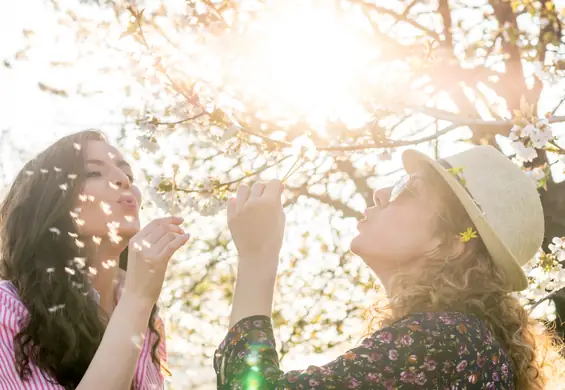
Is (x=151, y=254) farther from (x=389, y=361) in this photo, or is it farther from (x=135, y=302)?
(x=389, y=361)

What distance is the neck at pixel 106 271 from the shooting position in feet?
9.15

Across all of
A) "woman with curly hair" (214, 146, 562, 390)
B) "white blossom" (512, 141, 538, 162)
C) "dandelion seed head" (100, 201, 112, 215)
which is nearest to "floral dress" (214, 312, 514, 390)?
"woman with curly hair" (214, 146, 562, 390)

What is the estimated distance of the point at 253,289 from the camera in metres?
2.10

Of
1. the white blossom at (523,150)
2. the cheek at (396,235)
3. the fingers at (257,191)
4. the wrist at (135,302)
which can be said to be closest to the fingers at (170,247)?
the wrist at (135,302)

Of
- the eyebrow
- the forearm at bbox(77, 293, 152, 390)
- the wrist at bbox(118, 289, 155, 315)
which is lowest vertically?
the forearm at bbox(77, 293, 152, 390)

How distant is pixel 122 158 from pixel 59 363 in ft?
3.10

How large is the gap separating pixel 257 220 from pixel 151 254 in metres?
0.40

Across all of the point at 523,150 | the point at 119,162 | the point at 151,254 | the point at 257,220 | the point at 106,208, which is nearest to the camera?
the point at 257,220

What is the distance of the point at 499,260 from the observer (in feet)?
7.95

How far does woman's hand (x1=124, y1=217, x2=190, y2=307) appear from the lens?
2.26 metres

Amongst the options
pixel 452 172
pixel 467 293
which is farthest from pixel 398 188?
pixel 467 293

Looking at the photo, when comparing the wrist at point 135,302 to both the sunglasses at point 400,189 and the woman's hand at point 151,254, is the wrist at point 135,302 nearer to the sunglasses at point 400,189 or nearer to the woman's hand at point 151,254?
the woman's hand at point 151,254

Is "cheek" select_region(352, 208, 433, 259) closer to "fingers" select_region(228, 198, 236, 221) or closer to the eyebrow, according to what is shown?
"fingers" select_region(228, 198, 236, 221)

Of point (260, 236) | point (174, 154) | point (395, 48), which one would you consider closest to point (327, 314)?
point (174, 154)
